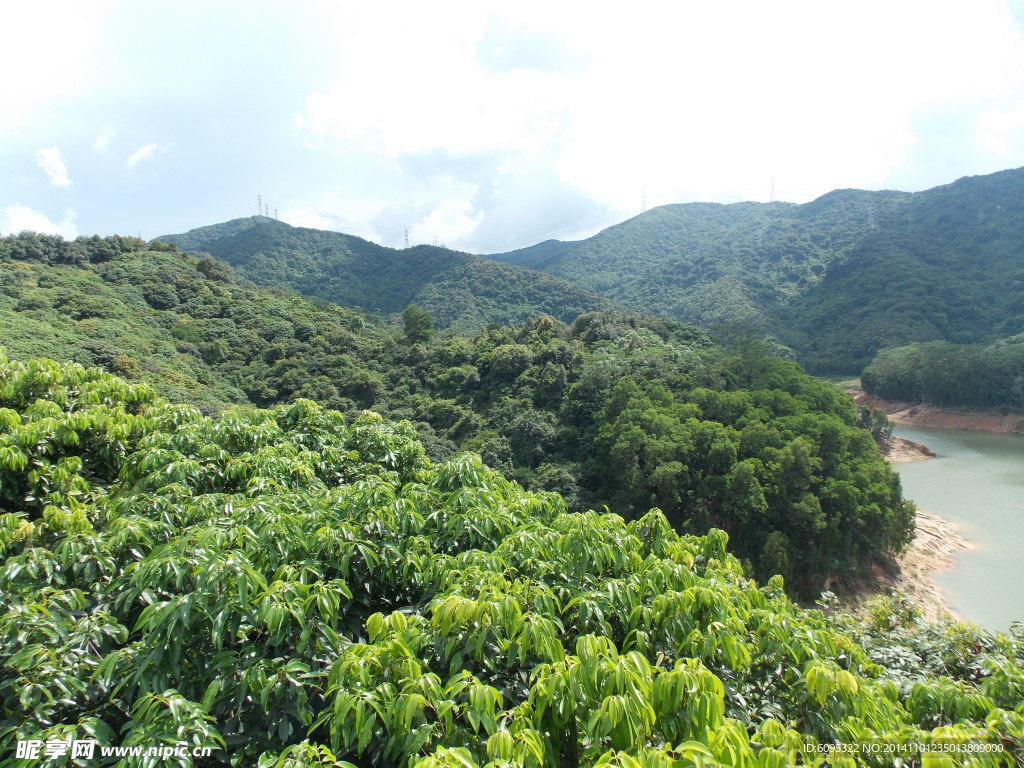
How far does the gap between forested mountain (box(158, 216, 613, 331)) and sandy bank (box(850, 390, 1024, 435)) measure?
33.4m

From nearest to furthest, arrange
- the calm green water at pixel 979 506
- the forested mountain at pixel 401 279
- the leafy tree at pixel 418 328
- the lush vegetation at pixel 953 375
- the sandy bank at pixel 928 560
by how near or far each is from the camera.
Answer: the calm green water at pixel 979 506, the sandy bank at pixel 928 560, the lush vegetation at pixel 953 375, the leafy tree at pixel 418 328, the forested mountain at pixel 401 279

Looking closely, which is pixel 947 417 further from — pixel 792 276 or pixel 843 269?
pixel 792 276

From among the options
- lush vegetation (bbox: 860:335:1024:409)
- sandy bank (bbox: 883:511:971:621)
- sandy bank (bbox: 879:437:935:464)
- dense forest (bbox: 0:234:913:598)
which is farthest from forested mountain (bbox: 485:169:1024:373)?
sandy bank (bbox: 883:511:971:621)

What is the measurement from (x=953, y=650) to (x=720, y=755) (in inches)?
186

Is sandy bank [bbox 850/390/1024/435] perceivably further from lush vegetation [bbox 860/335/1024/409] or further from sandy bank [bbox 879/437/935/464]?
sandy bank [bbox 879/437/935/464]

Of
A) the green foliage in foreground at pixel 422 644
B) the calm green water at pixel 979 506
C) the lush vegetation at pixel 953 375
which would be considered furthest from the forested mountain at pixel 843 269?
the green foliage in foreground at pixel 422 644

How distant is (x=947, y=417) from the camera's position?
41562 mm

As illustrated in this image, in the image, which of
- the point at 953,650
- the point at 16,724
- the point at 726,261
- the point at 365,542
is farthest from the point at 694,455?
the point at 726,261

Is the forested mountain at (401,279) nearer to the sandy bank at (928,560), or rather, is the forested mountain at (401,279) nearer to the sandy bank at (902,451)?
the sandy bank at (902,451)

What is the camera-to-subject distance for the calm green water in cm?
1812

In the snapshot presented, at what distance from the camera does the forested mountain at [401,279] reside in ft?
228

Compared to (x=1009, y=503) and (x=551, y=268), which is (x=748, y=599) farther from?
(x=551, y=268)

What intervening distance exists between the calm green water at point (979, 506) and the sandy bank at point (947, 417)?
2.97 feet

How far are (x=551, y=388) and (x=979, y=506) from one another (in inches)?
858
